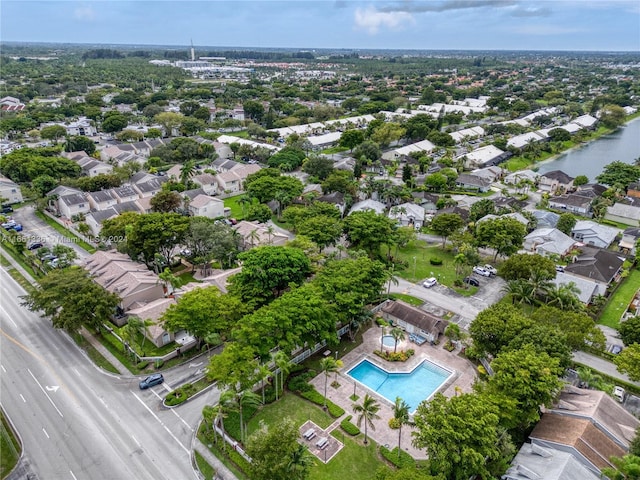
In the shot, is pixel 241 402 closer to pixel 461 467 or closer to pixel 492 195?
pixel 461 467

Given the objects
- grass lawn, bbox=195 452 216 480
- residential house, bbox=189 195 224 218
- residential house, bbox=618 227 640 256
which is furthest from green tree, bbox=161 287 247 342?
residential house, bbox=618 227 640 256

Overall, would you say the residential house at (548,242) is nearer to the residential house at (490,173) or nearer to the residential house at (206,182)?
the residential house at (490,173)

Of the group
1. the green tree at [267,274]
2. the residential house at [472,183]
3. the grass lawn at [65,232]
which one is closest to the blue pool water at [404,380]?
the green tree at [267,274]

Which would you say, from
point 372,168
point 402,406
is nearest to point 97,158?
point 372,168

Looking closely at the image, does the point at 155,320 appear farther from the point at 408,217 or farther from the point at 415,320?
the point at 408,217

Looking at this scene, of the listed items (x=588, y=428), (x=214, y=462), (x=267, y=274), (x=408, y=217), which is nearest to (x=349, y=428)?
(x=214, y=462)

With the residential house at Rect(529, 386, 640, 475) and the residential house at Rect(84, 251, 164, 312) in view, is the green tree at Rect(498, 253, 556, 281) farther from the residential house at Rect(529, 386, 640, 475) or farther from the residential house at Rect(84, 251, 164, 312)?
the residential house at Rect(84, 251, 164, 312)
